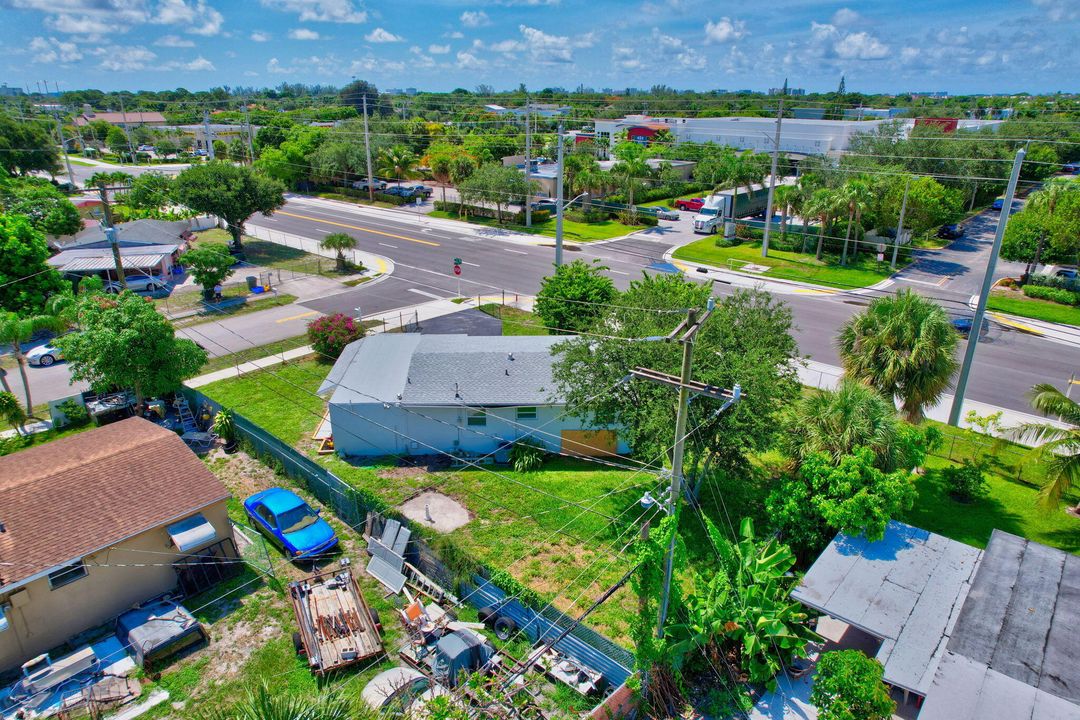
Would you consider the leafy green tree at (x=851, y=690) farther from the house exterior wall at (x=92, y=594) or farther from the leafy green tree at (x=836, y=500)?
the house exterior wall at (x=92, y=594)

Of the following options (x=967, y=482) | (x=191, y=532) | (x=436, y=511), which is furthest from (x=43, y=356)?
(x=967, y=482)

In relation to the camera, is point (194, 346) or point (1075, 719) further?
point (194, 346)

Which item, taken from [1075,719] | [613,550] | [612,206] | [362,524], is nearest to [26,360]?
[362,524]

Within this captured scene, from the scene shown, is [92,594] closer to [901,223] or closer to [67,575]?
[67,575]

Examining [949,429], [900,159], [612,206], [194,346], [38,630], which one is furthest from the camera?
[612,206]

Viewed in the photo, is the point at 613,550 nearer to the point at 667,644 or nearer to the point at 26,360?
the point at 667,644

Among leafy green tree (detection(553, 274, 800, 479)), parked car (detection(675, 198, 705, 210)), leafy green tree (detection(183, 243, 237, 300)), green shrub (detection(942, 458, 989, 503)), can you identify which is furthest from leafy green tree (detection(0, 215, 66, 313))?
parked car (detection(675, 198, 705, 210))
